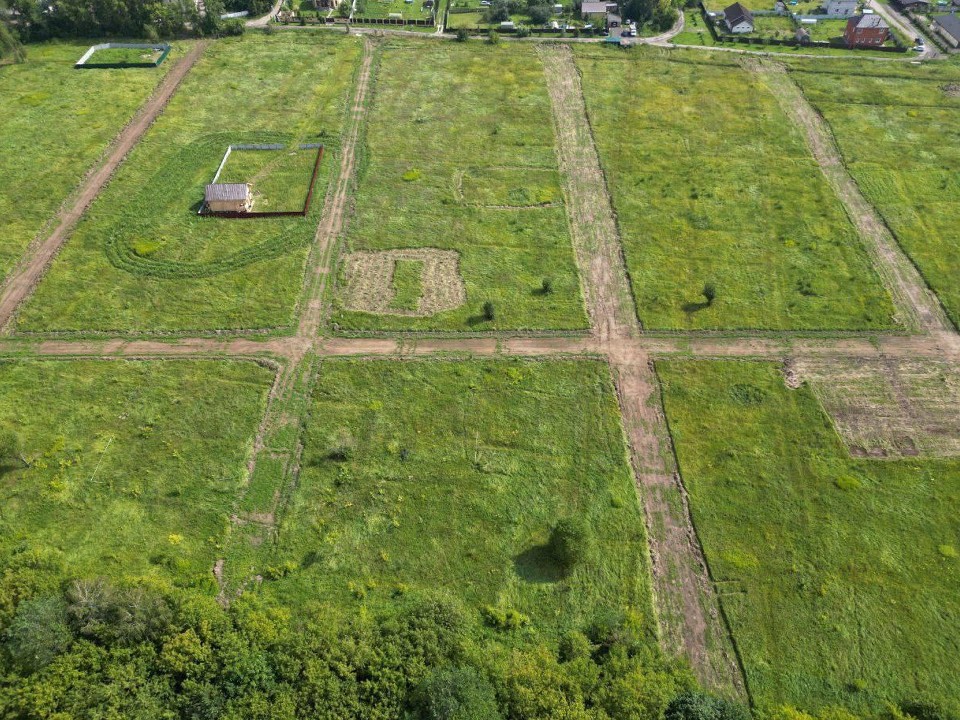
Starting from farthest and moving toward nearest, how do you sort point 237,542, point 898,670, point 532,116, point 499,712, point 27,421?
point 532,116, point 27,421, point 237,542, point 898,670, point 499,712

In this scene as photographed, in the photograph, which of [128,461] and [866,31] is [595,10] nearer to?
[866,31]

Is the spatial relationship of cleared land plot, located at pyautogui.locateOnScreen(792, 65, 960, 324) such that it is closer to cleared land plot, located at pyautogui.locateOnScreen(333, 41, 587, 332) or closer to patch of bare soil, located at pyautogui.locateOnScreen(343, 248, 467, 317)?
cleared land plot, located at pyautogui.locateOnScreen(333, 41, 587, 332)

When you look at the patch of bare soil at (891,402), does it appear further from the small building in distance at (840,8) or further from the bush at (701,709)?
the small building in distance at (840,8)

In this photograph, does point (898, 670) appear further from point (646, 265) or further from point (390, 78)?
point (390, 78)

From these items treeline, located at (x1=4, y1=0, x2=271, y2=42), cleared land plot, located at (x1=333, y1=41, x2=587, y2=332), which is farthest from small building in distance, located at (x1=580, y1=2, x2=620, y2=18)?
treeline, located at (x1=4, y1=0, x2=271, y2=42)

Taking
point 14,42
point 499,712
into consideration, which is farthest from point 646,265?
point 14,42

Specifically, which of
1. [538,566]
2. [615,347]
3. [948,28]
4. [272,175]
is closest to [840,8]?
[948,28]
